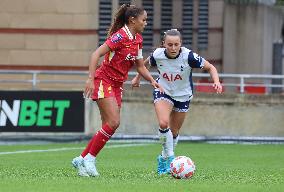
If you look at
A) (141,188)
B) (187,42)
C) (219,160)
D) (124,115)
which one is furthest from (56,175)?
(187,42)

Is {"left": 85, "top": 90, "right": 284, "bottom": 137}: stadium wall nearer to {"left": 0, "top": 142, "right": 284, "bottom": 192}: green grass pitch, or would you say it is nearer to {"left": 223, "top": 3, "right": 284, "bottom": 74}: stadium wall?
{"left": 0, "top": 142, "right": 284, "bottom": 192}: green grass pitch

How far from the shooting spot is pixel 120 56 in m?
16.7

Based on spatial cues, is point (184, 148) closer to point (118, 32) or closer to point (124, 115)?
point (124, 115)

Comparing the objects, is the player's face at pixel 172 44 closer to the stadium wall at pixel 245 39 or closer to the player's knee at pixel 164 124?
the player's knee at pixel 164 124

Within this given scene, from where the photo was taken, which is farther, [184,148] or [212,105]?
[212,105]

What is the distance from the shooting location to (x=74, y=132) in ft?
90.6

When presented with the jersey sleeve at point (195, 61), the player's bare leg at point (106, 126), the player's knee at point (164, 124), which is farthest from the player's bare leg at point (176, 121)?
the player's bare leg at point (106, 126)

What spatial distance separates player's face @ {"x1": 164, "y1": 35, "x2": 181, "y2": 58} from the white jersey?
0.56 ft

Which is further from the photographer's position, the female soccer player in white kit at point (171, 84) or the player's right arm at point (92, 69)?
the female soccer player in white kit at point (171, 84)

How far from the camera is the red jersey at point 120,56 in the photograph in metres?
16.5

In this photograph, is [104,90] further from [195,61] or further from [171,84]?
[195,61]

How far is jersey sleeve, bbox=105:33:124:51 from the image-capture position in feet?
54.0

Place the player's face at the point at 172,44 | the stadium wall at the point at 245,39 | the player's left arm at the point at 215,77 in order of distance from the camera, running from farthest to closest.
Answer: the stadium wall at the point at 245,39, the player's face at the point at 172,44, the player's left arm at the point at 215,77

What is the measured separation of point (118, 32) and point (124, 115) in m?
11.5
